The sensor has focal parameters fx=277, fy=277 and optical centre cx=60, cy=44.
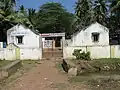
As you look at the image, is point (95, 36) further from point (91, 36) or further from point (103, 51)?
point (103, 51)

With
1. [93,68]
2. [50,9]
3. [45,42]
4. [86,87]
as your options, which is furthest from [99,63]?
[50,9]

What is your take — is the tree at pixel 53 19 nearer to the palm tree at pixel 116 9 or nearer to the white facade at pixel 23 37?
the palm tree at pixel 116 9

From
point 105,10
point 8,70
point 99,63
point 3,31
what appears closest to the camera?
point 8,70

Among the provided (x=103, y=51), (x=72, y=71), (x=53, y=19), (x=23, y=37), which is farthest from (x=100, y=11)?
(x=72, y=71)

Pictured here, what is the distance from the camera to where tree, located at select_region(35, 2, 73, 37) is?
6462 cm

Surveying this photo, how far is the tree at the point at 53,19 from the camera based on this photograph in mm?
64625

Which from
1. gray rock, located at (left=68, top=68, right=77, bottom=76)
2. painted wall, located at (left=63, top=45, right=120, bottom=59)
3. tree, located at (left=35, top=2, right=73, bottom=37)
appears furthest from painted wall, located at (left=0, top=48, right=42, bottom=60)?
tree, located at (left=35, top=2, right=73, bottom=37)

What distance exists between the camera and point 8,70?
16172 mm

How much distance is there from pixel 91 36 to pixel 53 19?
25.8 m

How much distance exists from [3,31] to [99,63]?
80.0ft

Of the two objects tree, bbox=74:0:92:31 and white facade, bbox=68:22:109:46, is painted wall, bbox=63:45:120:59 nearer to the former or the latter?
white facade, bbox=68:22:109:46

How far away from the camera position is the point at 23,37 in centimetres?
3981

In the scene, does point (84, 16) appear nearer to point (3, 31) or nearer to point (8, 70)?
point (3, 31)

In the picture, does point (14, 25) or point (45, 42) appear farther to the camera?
point (45, 42)
